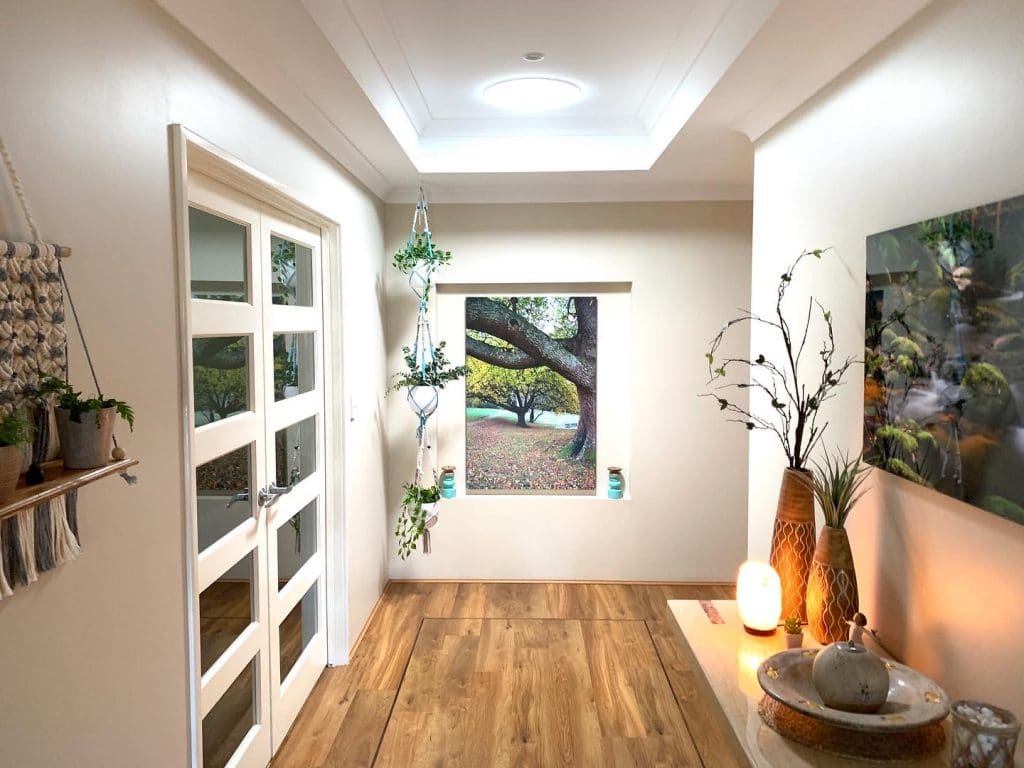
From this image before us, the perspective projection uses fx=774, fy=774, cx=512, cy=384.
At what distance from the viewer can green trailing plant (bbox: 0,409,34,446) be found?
1.11 metres

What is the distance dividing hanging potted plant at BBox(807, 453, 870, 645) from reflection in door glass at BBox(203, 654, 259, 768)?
1.69 meters

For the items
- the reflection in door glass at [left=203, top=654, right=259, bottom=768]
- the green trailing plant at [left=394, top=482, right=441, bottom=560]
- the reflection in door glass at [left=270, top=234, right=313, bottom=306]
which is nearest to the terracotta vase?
the reflection in door glass at [left=203, top=654, right=259, bottom=768]

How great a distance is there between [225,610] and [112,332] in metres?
1.12

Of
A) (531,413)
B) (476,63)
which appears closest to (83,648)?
(476,63)

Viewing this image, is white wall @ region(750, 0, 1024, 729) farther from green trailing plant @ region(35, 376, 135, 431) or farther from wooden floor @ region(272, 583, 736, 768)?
green trailing plant @ region(35, 376, 135, 431)

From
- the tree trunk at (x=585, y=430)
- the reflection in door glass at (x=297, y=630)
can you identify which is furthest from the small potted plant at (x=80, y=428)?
the tree trunk at (x=585, y=430)

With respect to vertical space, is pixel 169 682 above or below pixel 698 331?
below

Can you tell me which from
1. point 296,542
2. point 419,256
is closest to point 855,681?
point 296,542

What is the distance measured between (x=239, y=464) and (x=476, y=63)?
1691 millimetres

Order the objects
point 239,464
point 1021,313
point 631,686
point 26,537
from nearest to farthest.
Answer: point 26,537
point 1021,313
point 239,464
point 631,686

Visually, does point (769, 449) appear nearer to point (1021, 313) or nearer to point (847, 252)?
point (847, 252)

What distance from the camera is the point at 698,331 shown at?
443 centimetres

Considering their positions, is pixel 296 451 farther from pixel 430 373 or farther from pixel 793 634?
pixel 793 634

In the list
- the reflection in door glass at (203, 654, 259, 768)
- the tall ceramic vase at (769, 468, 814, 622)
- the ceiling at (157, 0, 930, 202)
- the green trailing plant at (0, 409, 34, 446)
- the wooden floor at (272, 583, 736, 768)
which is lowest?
the wooden floor at (272, 583, 736, 768)
